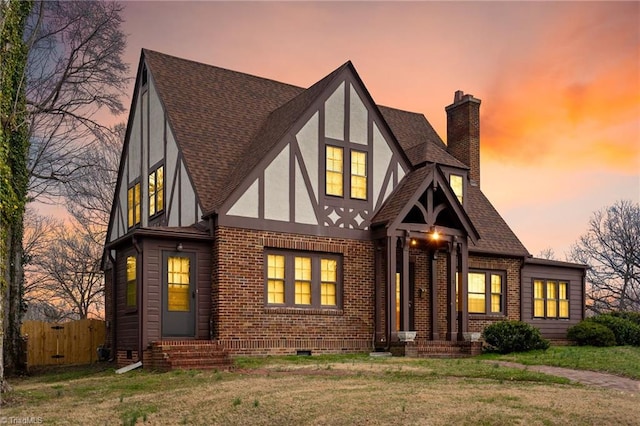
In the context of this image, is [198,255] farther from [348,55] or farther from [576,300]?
[576,300]

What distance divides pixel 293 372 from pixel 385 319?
6.80 m

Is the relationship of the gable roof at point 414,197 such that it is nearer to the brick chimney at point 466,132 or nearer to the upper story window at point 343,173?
the upper story window at point 343,173

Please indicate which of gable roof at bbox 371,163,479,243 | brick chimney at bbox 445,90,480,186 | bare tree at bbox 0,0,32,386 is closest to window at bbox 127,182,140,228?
bare tree at bbox 0,0,32,386

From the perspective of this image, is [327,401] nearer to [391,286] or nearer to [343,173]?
[391,286]

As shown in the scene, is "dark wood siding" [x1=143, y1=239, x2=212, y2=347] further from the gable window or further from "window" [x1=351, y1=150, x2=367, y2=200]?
"window" [x1=351, y1=150, x2=367, y2=200]

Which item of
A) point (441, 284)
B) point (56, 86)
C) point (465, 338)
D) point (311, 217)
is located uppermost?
point (56, 86)

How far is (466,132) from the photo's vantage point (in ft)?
92.9

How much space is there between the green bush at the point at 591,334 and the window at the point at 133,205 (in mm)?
15950

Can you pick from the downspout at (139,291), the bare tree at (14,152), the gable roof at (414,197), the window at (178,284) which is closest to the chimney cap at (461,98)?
the gable roof at (414,197)

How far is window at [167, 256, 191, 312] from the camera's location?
1922 centimetres

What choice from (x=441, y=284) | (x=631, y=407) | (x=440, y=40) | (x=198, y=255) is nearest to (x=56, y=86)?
(x=198, y=255)

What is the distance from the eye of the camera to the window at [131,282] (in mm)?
19531

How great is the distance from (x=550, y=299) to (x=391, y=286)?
9281 mm

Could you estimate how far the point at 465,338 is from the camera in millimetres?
22688
